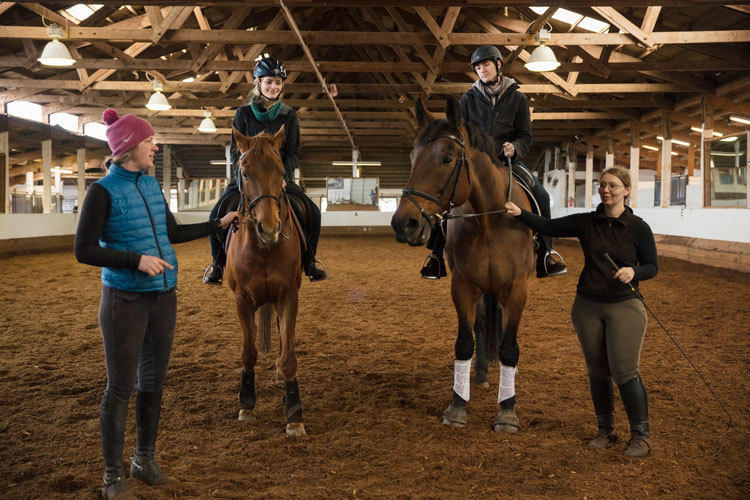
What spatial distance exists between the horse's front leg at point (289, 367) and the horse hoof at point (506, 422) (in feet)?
4.12

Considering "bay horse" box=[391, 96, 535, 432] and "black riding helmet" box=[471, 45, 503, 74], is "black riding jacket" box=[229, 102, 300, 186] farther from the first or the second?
"black riding helmet" box=[471, 45, 503, 74]

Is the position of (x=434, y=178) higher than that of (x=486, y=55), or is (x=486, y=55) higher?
(x=486, y=55)

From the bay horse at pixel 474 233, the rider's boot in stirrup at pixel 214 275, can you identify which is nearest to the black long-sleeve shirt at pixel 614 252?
the bay horse at pixel 474 233

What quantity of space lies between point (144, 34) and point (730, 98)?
50.2 feet

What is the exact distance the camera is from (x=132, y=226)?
8.59 ft

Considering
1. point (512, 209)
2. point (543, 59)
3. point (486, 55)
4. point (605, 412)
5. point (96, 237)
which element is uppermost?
point (543, 59)

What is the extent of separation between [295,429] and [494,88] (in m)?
2.93

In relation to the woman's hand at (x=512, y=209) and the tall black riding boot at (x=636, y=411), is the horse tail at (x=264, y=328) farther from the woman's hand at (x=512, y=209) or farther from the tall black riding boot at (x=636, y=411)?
the tall black riding boot at (x=636, y=411)

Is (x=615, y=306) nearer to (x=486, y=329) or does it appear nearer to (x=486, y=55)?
(x=486, y=329)

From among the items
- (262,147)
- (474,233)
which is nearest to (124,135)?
(262,147)

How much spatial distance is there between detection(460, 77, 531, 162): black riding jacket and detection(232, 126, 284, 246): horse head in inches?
66.3

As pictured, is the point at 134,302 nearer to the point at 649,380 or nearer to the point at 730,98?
the point at 649,380

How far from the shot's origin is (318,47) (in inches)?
779

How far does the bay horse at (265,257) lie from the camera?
11.0 feet
